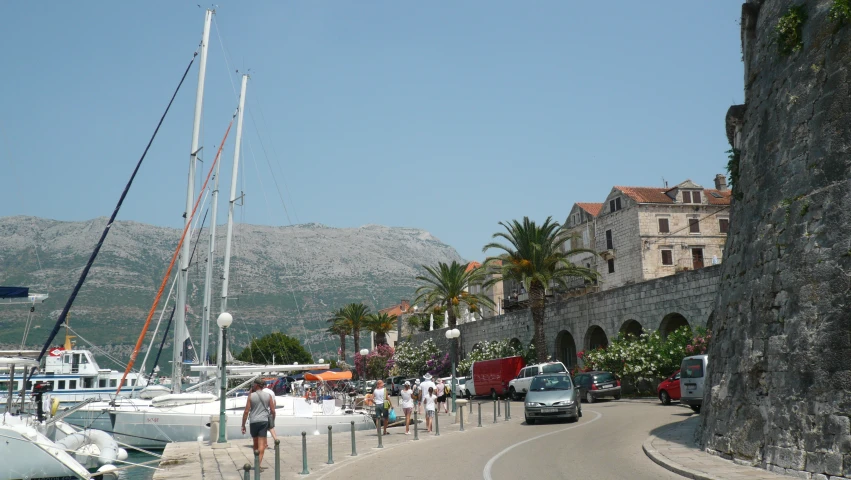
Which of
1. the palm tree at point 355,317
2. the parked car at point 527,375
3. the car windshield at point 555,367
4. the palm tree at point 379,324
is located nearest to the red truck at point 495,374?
the parked car at point 527,375

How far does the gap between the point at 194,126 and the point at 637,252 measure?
3952cm

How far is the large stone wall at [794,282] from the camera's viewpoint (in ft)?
35.1

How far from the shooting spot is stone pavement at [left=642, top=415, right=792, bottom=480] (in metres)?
10.9

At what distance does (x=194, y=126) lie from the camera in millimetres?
30000

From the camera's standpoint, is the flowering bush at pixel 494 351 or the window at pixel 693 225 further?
the window at pixel 693 225

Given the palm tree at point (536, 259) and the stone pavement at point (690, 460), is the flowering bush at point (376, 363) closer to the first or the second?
the palm tree at point (536, 259)

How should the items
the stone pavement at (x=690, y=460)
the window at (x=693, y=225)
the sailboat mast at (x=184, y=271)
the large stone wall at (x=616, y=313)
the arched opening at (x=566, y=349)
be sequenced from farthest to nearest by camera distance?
the window at (x=693, y=225) < the arched opening at (x=566, y=349) < the large stone wall at (x=616, y=313) < the sailboat mast at (x=184, y=271) < the stone pavement at (x=690, y=460)

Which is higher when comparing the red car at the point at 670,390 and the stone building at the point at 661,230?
the stone building at the point at 661,230

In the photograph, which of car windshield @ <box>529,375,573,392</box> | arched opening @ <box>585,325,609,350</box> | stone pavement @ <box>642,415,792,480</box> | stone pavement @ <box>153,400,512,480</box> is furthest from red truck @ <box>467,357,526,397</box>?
stone pavement @ <box>642,415,792,480</box>

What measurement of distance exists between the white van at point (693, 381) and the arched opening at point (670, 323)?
471 inches

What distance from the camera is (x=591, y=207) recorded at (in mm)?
68812

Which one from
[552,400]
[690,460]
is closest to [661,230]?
[552,400]

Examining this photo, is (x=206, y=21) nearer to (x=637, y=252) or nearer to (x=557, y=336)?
(x=557, y=336)

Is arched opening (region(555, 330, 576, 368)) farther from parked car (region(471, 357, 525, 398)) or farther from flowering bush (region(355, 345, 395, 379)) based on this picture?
flowering bush (region(355, 345, 395, 379))
